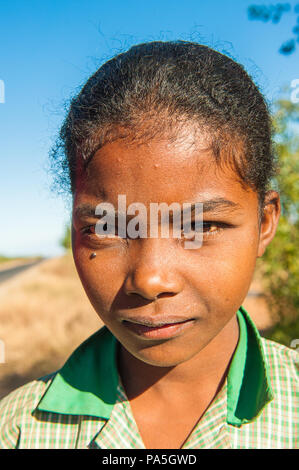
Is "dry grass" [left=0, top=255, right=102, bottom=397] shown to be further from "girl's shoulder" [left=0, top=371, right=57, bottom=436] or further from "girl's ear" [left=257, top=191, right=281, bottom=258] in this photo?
"girl's ear" [left=257, top=191, right=281, bottom=258]

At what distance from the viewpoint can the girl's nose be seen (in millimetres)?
1221

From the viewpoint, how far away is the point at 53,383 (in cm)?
159

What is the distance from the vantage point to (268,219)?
64.1 inches

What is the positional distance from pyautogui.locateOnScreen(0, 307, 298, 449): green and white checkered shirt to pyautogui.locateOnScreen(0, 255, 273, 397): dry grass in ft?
12.4

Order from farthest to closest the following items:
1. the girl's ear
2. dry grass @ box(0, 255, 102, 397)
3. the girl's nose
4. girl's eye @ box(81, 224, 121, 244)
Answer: dry grass @ box(0, 255, 102, 397)
the girl's ear
girl's eye @ box(81, 224, 121, 244)
the girl's nose

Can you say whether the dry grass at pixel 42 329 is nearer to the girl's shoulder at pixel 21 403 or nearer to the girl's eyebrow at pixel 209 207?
the girl's shoulder at pixel 21 403

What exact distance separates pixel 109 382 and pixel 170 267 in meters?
0.60

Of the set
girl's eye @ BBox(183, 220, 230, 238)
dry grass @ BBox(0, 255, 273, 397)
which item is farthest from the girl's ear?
dry grass @ BBox(0, 255, 273, 397)

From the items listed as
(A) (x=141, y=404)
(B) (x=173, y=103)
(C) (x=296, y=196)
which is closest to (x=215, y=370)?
(A) (x=141, y=404)

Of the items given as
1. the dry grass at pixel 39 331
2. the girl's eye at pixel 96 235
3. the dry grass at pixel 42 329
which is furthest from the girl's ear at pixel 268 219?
the dry grass at pixel 39 331

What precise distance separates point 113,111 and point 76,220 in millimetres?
366

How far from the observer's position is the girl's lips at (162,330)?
4.25 ft
